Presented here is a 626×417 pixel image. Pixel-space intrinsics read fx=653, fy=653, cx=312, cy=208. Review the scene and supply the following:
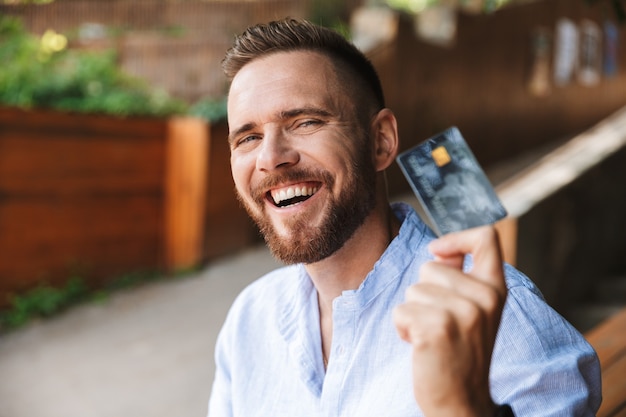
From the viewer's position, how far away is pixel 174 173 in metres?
6.77

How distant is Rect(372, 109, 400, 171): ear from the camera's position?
183 centimetres

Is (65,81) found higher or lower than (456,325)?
higher

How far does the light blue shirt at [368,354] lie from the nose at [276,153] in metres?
0.34

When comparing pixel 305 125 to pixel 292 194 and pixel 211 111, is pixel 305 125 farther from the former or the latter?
pixel 211 111

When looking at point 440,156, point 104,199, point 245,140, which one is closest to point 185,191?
point 104,199

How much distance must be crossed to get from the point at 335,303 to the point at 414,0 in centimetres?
1670

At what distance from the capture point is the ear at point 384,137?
1828mm

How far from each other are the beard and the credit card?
384 millimetres

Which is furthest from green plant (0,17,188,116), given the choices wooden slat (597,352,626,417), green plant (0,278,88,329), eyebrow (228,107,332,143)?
wooden slat (597,352,626,417)

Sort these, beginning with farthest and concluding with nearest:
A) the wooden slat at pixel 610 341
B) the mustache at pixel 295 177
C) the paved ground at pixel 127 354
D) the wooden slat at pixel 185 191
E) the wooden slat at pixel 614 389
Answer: the wooden slat at pixel 185 191
the paved ground at pixel 127 354
the wooden slat at pixel 610 341
the wooden slat at pixel 614 389
the mustache at pixel 295 177

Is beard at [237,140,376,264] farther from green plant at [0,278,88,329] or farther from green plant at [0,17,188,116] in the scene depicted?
green plant at [0,17,188,116]

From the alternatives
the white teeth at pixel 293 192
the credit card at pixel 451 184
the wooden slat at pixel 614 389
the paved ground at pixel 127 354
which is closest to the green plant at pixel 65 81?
the paved ground at pixel 127 354

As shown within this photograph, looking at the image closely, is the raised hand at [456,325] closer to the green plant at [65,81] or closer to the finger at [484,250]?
the finger at [484,250]

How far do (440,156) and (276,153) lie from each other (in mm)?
508
